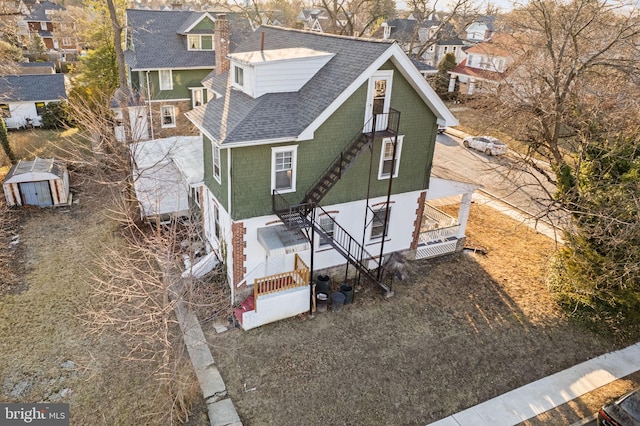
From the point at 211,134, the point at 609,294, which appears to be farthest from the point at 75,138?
the point at 609,294

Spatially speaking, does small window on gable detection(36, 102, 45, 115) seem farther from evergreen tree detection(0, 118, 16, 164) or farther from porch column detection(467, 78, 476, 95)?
porch column detection(467, 78, 476, 95)

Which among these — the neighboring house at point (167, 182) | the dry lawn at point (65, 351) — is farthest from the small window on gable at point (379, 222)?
the dry lawn at point (65, 351)

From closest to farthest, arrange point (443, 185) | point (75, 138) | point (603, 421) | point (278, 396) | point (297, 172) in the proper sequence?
point (603, 421)
point (278, 396)
point (297, 172)
point (443, 185)
point (75, 138)

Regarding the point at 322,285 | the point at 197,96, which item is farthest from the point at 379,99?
the point at 197,96

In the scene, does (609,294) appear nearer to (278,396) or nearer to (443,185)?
(443,185)

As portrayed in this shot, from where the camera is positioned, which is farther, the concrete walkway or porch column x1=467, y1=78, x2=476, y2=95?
porch column x1=467, y1=78, x2=476, y2=95

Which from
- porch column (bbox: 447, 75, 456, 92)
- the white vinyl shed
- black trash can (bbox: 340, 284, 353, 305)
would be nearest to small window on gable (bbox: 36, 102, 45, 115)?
the white vinyl shed
